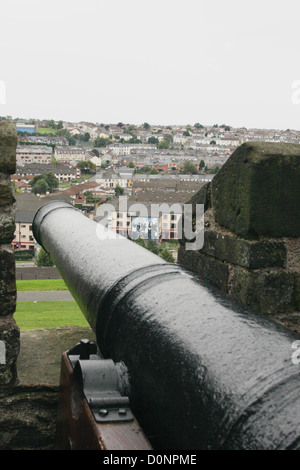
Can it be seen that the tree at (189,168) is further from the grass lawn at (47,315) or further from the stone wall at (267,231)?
the stone wall at (267,231)

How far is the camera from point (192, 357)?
1.24 m

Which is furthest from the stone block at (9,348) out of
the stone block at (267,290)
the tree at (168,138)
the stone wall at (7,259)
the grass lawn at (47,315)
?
the tree at (168,138)

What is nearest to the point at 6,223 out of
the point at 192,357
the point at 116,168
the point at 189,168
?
the point at 192,357

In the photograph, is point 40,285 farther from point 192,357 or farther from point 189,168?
point 189,168

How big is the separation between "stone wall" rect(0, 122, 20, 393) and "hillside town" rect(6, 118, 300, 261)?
17.6ft

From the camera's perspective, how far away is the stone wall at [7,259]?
82.4 inches

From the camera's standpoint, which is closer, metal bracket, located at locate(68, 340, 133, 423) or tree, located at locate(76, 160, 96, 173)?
metal bracket, located at locate(68, 340, 133, 423)

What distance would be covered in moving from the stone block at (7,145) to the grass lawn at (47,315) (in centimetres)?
1176

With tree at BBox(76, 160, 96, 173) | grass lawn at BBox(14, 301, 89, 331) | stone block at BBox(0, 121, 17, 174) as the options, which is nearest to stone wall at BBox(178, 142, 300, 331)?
stone block at BBox(0, 121, 17, 174)

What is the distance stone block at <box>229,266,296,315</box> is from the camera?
221cm

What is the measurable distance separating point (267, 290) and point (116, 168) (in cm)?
9874

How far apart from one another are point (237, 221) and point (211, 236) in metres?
0.27

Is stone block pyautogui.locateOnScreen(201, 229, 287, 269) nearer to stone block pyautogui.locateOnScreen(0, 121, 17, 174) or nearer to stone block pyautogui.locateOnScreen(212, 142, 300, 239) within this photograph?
stone block pyautogui.locateOnScreen(212, 142, 300, 239)
